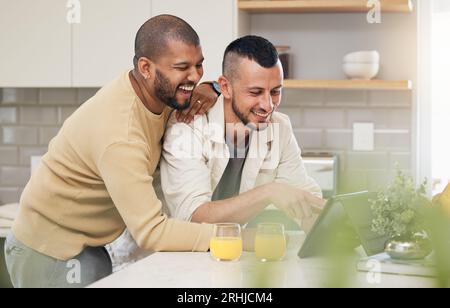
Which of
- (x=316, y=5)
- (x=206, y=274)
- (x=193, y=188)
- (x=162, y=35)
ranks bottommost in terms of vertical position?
(x=206, y=274)

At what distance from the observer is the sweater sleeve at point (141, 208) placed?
140 cm

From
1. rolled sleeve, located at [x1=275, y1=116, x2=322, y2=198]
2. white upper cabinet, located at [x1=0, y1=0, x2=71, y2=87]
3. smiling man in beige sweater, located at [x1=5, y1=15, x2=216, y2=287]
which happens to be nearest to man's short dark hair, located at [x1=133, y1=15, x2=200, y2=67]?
smiling man in beige sweater, located at [x1=5, y1=15, x2=216, y2=287]

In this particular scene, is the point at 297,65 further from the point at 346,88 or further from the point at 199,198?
the point at 199,198

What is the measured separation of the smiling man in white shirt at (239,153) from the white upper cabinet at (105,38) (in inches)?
33.6

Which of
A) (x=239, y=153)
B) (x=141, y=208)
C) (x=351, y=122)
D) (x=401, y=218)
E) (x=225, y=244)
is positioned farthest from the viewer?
(x=351, y=122)

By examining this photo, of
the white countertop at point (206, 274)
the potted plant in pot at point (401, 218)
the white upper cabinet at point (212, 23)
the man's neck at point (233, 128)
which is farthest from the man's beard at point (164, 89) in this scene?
the white upper cabinet at point (212, 23)

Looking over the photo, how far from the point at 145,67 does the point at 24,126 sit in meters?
1.55

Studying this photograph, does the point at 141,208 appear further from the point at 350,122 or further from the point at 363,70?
the point at 350,122

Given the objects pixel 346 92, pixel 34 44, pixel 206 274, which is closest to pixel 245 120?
pixel 206 274

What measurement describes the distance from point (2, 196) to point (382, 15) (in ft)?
5.77

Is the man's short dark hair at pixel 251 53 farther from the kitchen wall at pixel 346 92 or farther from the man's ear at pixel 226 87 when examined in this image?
the kitchen wall at pixel 346 92

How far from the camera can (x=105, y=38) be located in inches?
105

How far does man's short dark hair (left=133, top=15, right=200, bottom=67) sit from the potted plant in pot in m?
0.64

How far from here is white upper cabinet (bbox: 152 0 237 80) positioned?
2568 millimetres
